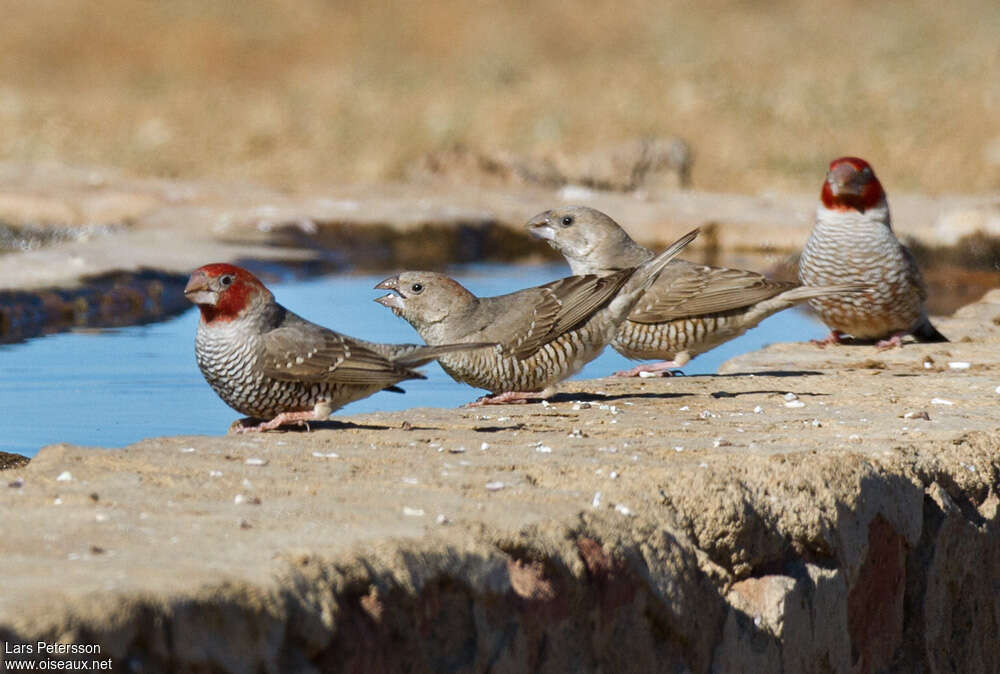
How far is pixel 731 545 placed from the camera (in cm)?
375

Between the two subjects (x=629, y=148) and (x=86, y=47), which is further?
(x=86, y=47)

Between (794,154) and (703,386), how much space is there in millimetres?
16411

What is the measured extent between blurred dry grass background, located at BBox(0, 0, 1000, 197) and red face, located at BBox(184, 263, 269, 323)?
49.7 ft

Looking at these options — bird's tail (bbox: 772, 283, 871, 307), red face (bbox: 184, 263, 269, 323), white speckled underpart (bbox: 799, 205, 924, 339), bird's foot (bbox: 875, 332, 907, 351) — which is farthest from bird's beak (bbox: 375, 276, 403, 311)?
bird's foot (bbox: 875, 332, 907, 351)

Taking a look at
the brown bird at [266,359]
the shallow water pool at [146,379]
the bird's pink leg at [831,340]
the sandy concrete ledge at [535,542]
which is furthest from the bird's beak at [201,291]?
the bird's pink leg at [831,340]

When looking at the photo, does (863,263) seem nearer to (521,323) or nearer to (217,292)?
(521,323)

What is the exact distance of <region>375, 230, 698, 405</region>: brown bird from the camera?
5.80m

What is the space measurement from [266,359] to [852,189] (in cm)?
335

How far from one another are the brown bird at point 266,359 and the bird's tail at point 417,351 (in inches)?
0.5

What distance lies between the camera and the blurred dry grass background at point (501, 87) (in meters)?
22.5

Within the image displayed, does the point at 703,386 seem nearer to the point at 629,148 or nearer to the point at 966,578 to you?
the point at 966,578

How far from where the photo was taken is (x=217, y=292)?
201 inches

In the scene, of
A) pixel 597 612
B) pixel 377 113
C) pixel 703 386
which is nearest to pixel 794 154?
pixel 377 113

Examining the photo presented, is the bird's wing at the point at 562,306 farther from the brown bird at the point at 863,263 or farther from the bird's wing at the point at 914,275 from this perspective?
the bird's wing at the point at 914,275
